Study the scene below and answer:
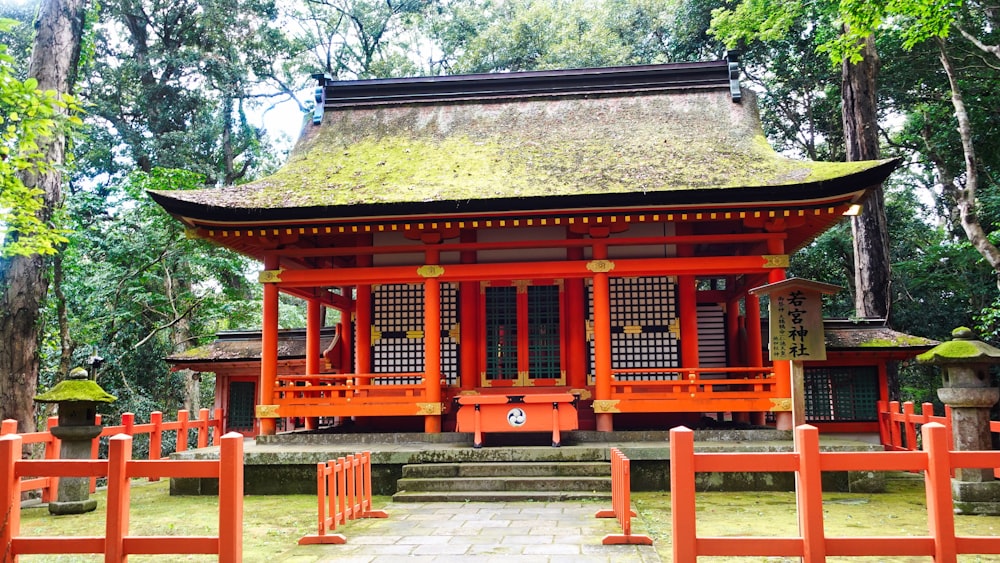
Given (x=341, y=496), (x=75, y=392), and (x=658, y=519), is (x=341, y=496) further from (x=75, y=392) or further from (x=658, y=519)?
(x=75, y=392)

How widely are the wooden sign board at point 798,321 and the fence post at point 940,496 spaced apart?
4.94ft

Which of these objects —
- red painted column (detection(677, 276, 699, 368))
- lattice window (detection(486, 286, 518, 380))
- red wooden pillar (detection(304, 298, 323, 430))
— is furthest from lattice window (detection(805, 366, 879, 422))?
red wooden pillar (detection(304, 298, 323, 430))

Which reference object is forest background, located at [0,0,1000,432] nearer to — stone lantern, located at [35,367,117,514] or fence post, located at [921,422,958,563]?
stone lantern, located at [35,367,117,514]

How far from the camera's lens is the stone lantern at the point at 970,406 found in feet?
27.8

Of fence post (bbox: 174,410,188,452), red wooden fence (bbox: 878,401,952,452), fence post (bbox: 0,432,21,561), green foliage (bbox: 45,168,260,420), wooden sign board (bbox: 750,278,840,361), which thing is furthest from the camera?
green foliage (bbox: 45,168,260,420)

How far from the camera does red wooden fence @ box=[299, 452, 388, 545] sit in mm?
6746

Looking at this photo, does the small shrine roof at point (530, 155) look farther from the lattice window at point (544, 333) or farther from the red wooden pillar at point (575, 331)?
the lattice window at point (544, 333)

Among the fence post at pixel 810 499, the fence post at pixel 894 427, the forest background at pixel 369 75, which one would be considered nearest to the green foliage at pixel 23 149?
the forest background at pixel 369 75

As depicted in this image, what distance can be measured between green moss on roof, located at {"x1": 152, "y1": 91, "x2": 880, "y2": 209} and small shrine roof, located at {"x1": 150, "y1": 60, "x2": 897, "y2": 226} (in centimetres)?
4

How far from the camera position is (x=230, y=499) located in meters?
5.09

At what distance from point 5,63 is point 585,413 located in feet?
33.6

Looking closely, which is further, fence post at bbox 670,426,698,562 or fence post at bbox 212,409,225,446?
fence post at bbox 212,409,225,446

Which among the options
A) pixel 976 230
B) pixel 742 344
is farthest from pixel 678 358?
pixel 976 230

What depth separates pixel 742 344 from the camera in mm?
14117
